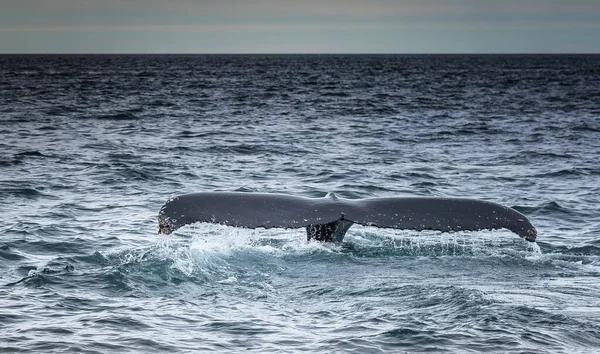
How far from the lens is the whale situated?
26.3 ft

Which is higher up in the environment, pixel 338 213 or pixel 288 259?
pixel 338 213

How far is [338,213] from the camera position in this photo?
834 centimetres

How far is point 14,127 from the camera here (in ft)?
101

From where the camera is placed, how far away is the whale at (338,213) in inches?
316

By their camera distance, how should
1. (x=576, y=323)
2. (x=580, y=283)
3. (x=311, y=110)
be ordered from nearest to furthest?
(x=576, y=323)
(x=580, y=283)
(x=311, y=110)

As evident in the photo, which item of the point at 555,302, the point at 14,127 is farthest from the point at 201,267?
the point at 14,127

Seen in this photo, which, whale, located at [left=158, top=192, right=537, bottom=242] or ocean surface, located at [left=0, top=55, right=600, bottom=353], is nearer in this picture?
ocean surface, located at [left=0, top=55, right=600, bottom=353]

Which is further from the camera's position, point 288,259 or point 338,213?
point 288,259

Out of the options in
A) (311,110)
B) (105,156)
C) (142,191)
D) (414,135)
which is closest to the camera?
(142,191)

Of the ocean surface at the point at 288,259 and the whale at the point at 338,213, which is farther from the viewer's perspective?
the whale at the point at 338,213

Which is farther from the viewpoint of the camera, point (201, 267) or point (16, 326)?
point (201, 267)

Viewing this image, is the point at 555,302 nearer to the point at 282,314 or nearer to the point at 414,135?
the point at 282,314

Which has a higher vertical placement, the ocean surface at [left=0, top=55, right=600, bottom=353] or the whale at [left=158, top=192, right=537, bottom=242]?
the whale at [left=158, top=192, right=537, bottom=242]

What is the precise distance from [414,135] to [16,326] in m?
22.8
